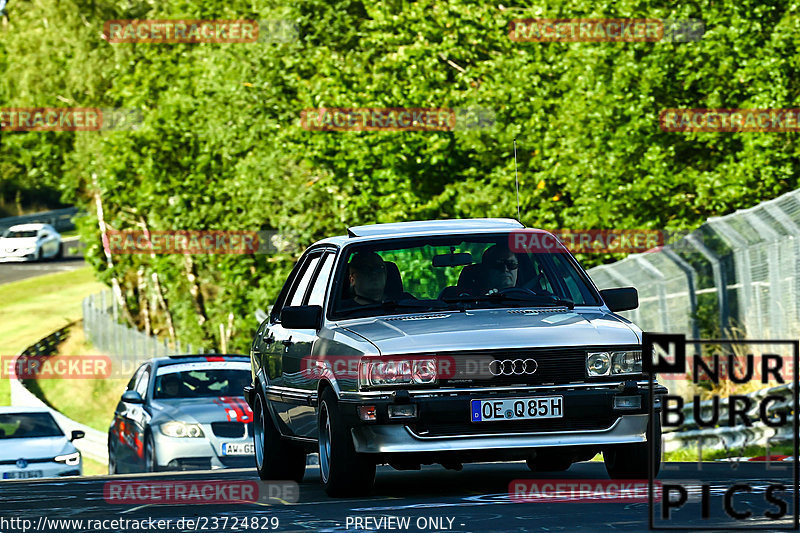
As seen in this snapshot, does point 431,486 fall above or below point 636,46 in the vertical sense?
below

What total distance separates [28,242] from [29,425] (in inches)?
2710

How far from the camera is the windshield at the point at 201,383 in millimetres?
19781

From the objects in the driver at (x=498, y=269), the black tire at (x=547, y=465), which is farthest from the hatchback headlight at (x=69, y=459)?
the driver at (x=498, y=269)

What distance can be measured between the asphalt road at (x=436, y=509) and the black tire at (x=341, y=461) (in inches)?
4.8

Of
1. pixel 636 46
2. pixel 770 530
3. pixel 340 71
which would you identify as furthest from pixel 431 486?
pixel 340 71

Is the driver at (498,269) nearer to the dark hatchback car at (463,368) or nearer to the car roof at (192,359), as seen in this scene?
the dark hatchback car at (463,368)

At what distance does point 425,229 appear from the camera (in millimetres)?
11820

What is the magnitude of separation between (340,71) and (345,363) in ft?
94.2

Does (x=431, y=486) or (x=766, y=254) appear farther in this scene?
(x=766, y=254)

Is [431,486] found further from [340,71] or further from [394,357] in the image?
[340,71]

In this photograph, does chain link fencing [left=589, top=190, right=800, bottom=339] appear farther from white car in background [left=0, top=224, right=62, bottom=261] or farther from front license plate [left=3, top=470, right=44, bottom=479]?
white car in background [left=0, top=224, right=62, bottom=261]

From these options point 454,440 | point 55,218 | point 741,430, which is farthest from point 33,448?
point 55,218

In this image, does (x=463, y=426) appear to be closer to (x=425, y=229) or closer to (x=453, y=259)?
(x=453, y=259)

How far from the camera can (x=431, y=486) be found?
11859 millimetres
